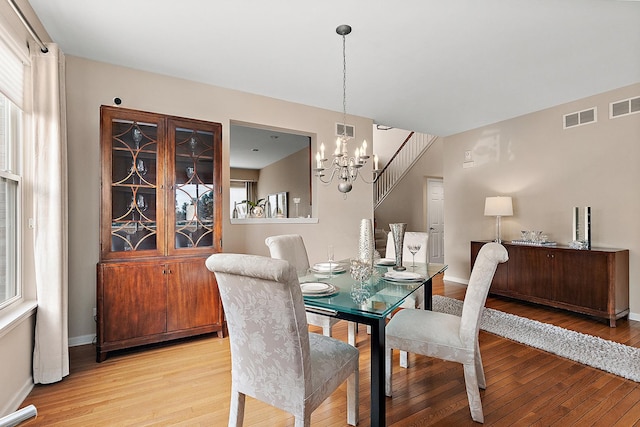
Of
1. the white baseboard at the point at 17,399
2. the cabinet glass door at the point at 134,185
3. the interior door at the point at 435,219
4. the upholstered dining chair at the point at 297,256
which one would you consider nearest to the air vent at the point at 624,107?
the interior door at the point at 435,219

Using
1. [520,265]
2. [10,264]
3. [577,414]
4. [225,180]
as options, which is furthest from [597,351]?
[10,264]

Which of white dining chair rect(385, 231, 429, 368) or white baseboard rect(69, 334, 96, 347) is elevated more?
white dining chair rect(385, 231, 429, 368)

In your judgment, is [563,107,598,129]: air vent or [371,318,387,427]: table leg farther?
[563,107,598,129]: air vent

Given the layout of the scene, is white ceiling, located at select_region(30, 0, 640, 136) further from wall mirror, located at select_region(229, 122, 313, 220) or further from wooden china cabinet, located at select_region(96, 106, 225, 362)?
wall mirror, located at select_region(229, 122, 313, 220)

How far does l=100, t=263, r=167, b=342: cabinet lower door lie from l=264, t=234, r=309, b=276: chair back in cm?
103

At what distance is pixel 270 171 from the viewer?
28.7 feet

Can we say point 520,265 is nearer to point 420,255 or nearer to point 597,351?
point 597,351

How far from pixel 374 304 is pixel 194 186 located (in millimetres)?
2171

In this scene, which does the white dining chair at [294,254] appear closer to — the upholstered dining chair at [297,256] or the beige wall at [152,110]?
the upholstered dining chair at [297,256]

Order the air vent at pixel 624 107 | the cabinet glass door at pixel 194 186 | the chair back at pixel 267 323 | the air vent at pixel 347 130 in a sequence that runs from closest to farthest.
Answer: the chair back at pixel 267 323
the cabinet glass door at pixel 194 186
the air vent at pixel 624 107
the air vent at pixel 347 130

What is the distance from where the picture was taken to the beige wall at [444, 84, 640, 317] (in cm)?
361

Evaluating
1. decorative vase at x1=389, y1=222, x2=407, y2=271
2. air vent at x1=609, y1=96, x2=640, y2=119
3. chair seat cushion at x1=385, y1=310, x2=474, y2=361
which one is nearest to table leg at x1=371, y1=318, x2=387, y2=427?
chair seat cushion at x1=385, y1=310, x2=474, y2=361

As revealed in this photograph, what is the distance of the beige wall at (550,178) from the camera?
361 centimetres

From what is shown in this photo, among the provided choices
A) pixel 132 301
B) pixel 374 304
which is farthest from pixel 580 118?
pixel 132 301
